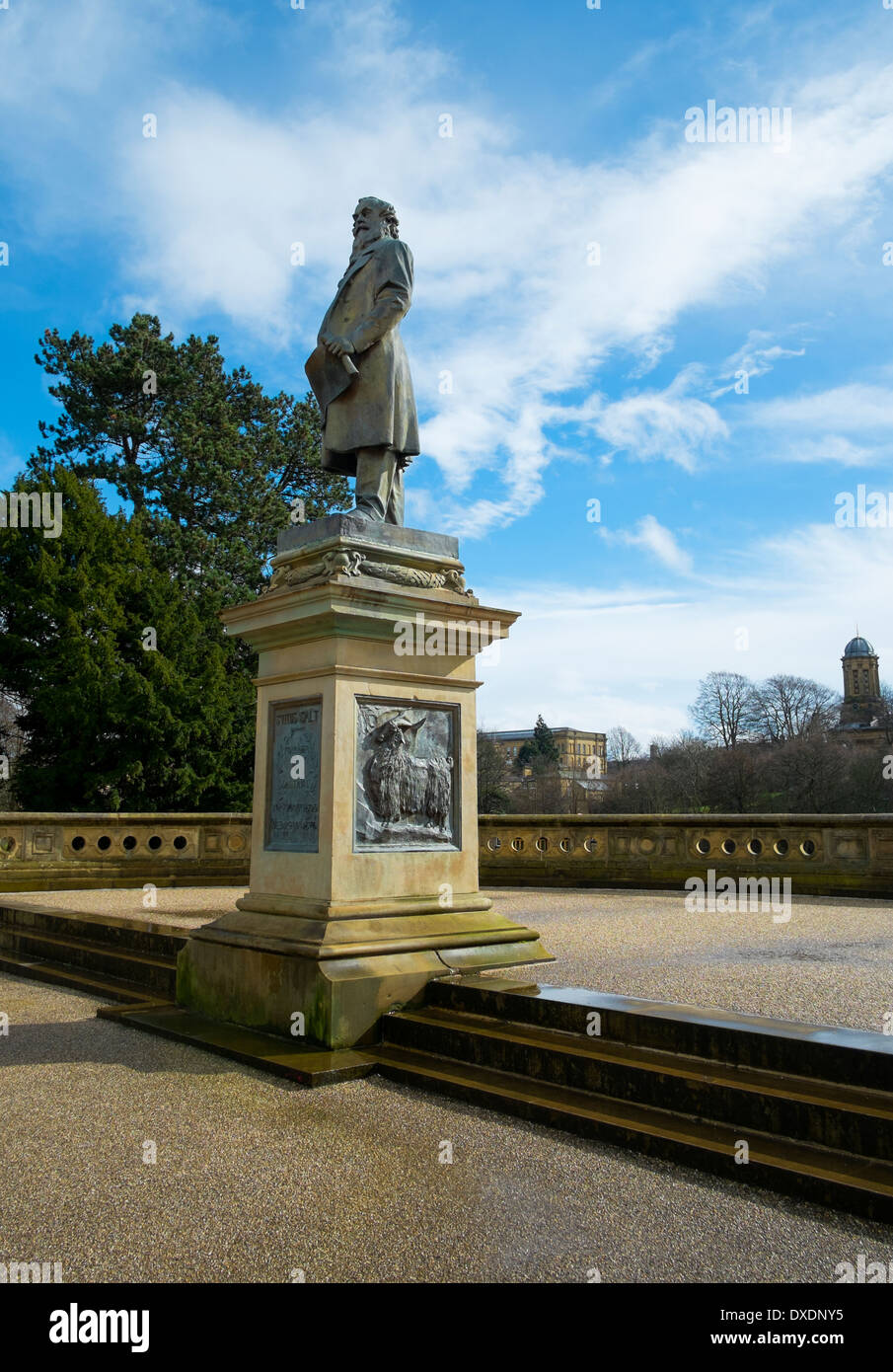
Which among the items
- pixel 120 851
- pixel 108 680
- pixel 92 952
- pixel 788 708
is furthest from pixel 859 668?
pixel 92 952

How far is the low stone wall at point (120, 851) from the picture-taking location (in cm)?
1398

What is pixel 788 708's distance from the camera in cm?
6022

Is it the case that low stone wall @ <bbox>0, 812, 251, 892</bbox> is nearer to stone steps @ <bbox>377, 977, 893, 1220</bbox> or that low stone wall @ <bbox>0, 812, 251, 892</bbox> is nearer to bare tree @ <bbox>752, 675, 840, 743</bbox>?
stone steps @ <bbox>377, 977, 893, 1220</bbox>

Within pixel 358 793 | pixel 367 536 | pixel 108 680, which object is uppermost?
pixel 108 680

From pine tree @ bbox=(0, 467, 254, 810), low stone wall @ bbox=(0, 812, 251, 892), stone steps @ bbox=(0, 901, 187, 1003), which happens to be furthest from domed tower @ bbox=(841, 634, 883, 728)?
stone steps @ bbox=(0, 901, 187, 1003)

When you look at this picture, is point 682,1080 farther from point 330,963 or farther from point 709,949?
point 709,949

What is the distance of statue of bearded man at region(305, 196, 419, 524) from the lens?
21.5 feet

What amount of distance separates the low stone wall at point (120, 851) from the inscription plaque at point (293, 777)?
29.8 feet

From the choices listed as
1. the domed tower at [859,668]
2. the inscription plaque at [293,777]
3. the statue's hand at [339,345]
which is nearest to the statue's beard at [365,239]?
the statue's hand at [339,345]

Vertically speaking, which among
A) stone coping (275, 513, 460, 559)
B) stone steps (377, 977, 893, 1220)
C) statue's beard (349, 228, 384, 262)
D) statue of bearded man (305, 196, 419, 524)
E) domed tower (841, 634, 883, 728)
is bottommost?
stone steps (377, 977, 893, 1220)

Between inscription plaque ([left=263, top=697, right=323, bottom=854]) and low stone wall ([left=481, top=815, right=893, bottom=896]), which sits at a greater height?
inscription plaque ([left=263, top=697, right=323, bottom=854])

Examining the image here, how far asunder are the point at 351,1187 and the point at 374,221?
594cm

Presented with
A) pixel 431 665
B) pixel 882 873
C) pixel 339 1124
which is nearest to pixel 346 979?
pixel 339 1124
